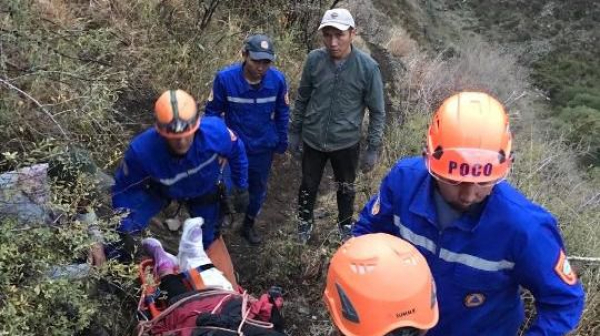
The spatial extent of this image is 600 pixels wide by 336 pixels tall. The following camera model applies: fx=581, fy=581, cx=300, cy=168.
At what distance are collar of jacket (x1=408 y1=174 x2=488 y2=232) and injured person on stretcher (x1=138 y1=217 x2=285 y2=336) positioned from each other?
71cm

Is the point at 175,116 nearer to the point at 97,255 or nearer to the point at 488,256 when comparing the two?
the point at 97,255

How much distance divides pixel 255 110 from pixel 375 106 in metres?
0.86

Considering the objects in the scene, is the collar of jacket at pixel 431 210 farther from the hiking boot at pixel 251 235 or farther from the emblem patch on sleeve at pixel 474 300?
the hiking boot at pixel 251 235

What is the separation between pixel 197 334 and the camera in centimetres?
220

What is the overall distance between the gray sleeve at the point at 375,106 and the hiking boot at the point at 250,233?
3.82 ft

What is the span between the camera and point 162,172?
3309mm

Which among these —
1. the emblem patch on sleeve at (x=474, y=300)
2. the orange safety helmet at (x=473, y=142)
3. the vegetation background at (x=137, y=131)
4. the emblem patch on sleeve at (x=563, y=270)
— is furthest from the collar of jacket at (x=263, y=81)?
the emblem patch on sleeve at (x=563, y=270)

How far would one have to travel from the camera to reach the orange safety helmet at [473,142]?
6.42 ft

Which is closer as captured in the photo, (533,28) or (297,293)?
(297,293)

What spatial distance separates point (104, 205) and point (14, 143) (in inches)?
22.8

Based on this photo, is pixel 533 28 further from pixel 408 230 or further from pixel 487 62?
pixel 408 230

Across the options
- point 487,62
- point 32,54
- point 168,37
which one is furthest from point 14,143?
point 487,62

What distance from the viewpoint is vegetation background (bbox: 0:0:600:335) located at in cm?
241

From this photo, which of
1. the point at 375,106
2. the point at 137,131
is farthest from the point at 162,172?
the point at 137,131
